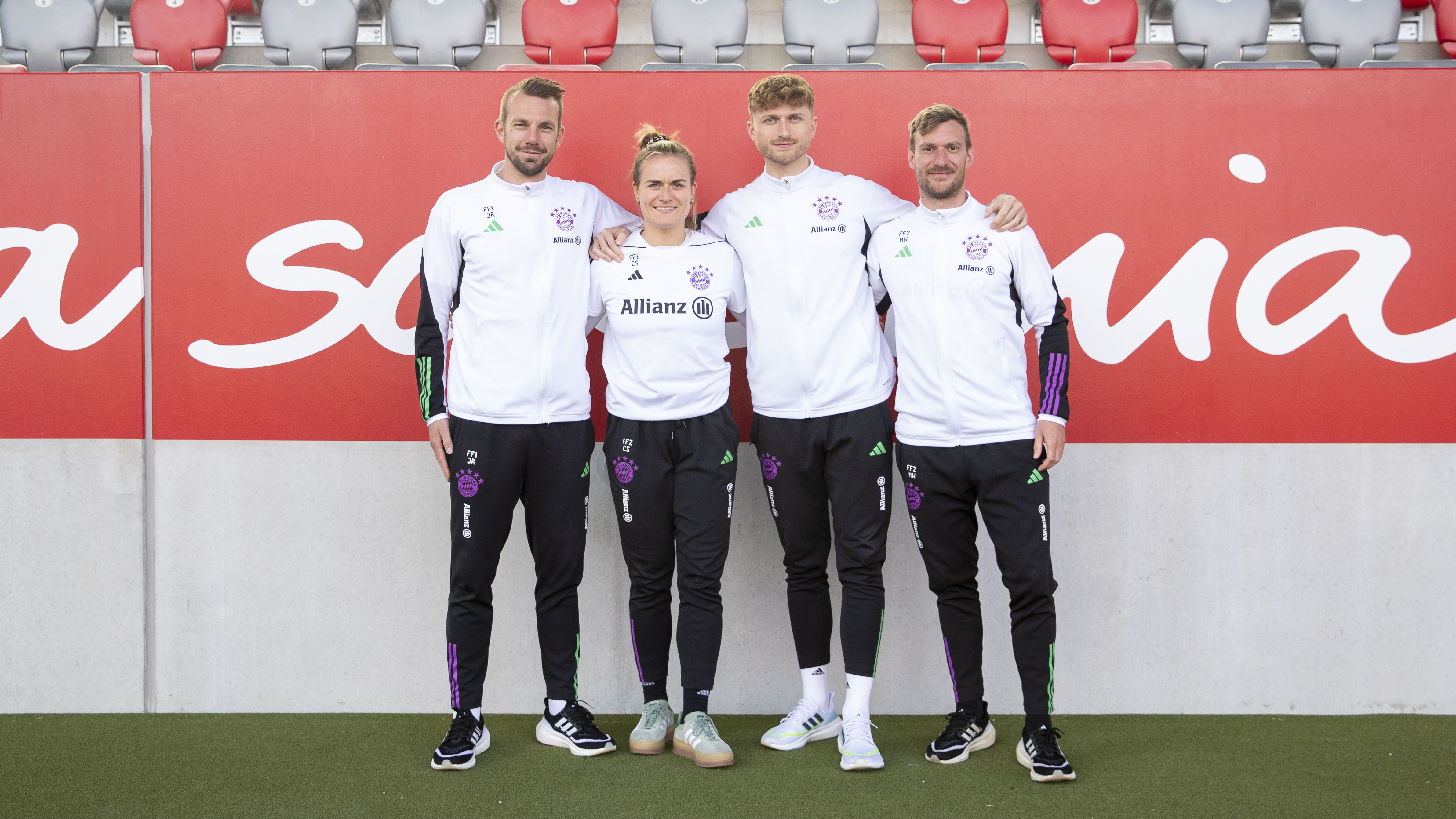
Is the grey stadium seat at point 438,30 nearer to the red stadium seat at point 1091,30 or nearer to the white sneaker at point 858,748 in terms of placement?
the red stadium seat at point 1091,30

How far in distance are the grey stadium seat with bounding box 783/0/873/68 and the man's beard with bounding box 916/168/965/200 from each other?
2.82m

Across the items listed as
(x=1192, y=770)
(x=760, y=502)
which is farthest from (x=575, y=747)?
(x=1192, y=770)

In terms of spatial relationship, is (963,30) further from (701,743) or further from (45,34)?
(45,34)

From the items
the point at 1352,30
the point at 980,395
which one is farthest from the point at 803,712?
the point at 1352,30

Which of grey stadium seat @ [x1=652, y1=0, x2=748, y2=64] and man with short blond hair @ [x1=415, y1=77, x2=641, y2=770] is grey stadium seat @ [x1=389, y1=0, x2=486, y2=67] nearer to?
grey stadium seat @ [x1=652, y1=0, x2=748, y2=64]

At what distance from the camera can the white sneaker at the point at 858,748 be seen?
2.37m

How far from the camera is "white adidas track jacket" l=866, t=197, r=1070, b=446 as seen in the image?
2373mm

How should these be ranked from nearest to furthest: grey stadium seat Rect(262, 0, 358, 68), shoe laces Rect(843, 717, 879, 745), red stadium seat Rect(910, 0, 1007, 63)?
shoe laces Rect(843, 717, 879, 745)
grey stadium seat Rect(262, 0, 358, 68)
red stadium seat Rect(910, 0, 1007, 63)

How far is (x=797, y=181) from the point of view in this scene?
8.34ft

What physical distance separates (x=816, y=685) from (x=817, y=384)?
2.85 ft

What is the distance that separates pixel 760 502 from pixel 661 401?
68 cm

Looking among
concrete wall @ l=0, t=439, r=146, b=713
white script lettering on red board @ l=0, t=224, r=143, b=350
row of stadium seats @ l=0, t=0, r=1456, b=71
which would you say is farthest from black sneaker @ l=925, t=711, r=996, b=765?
row of stadium seats @ l=0, t=0, r=1456, b=71

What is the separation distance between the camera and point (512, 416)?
2.43m

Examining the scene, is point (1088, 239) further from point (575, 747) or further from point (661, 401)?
point (575, 747)
